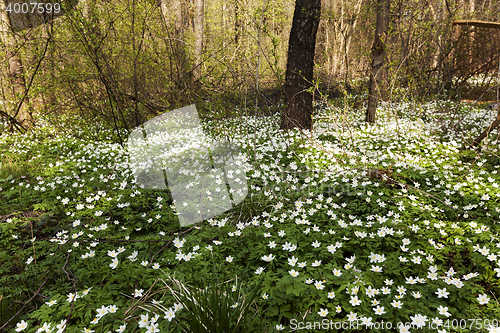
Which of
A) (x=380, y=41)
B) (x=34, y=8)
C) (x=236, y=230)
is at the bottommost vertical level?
(x=236, y=230)

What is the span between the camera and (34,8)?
18.3 feet

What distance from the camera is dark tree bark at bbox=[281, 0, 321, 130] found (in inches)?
220

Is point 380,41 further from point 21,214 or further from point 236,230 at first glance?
point 21,214

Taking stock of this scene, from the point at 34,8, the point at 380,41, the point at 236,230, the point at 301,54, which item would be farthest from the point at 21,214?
the point at 380,41

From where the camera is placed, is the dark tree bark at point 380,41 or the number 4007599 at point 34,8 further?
the dark tree bark at point 380,41

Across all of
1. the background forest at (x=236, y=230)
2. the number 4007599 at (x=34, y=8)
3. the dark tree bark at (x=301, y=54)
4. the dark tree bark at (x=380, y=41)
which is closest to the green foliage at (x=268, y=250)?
the background forest at (x=236, y=230)

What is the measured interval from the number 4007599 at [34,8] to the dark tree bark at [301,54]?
167 inches

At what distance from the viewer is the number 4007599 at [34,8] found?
4.45 metres

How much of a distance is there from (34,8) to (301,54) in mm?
5666

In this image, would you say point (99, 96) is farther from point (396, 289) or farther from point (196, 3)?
point (196, 3)

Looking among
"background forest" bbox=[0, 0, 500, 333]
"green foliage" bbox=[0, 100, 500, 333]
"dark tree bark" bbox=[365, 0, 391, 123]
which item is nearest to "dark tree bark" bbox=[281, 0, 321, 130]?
"background forest" bbox=[0, 0, 500, 333]

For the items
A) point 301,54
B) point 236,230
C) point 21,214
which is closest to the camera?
point 236,230

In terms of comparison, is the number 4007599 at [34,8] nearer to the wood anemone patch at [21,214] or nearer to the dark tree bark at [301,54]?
the wood anemone patch at [21,214]

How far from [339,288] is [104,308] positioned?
64.5 inches
